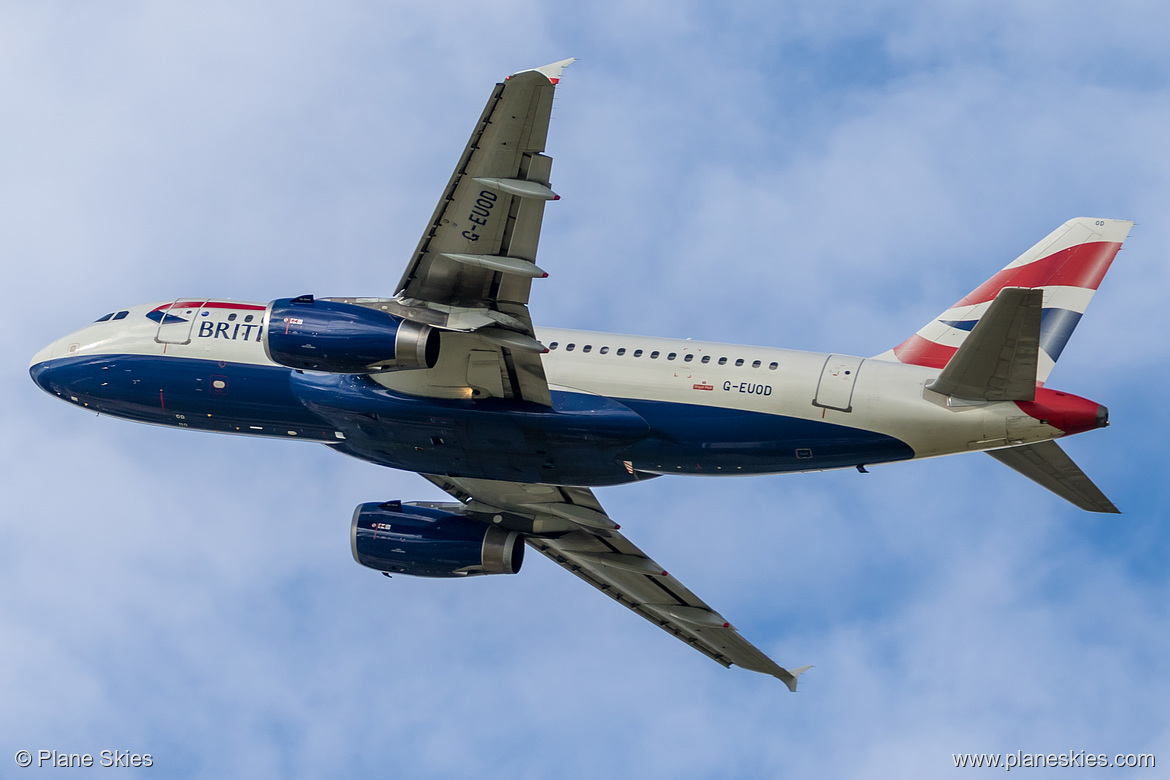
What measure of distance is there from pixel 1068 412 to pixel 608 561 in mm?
15743

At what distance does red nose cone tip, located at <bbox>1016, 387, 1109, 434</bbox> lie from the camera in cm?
3123

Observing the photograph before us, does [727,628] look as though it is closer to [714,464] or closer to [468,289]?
[714,464]

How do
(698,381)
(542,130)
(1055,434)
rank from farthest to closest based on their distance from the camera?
(698,381), (1055,434), (542,130)

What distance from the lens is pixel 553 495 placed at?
3975 centimetres

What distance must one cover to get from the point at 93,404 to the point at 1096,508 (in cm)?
2576

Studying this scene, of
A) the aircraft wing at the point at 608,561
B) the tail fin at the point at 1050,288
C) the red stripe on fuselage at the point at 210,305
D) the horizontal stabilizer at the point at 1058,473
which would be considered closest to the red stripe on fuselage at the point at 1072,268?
the tail fin at the point at 1050,288

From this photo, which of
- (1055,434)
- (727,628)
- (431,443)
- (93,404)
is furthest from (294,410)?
(1055,434)

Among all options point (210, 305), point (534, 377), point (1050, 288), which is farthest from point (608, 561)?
point (1050, 288)

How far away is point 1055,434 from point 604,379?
10495 mm

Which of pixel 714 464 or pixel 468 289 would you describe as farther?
pixel 714 464

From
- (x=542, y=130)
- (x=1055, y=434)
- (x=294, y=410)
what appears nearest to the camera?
(x=542, y=130)

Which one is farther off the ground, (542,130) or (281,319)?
(542,130)

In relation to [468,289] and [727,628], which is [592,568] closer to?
[727,628]

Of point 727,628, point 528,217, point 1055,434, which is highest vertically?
point 528,217
